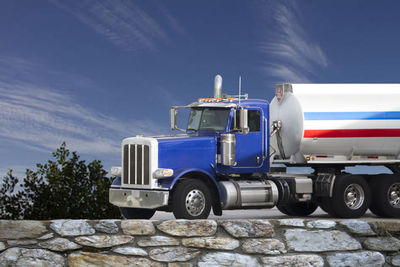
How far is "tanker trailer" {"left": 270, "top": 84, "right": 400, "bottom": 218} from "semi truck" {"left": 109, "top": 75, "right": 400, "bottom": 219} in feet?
0.08

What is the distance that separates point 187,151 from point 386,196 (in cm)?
565

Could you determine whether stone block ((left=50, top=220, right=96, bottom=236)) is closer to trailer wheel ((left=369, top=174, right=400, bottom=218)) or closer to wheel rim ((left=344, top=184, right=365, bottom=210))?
wheel rim ((left=344, top=184, right=365, bottom=210))

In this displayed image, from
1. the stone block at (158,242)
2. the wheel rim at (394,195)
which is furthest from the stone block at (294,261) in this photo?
the wheel rim at (394,195)

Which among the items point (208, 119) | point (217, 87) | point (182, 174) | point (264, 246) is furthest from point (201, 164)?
point (264, 246)

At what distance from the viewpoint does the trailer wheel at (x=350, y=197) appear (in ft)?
45.5

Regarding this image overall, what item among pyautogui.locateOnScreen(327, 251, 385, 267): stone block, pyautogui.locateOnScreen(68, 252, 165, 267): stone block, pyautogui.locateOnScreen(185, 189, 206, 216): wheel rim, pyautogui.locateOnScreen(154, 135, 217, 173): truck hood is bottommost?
pyautogui.locateOnScreen(327, 251, 385, 267): stone block

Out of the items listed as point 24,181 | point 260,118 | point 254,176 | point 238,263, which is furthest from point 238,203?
point 24,181

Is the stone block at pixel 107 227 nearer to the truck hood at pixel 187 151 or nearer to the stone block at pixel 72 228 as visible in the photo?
the stone block at pixel 72 228

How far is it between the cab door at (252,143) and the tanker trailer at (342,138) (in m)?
1.28

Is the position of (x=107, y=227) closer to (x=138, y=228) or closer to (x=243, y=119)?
(x=138, y=228)

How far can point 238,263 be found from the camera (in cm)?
873

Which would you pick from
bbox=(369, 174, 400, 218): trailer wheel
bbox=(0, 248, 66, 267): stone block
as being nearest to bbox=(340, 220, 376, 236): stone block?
bbox=(0, 248, 66, 267): stone block

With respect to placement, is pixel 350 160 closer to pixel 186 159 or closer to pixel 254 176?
pixel 254 176

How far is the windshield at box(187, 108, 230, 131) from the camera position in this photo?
1275 cm
